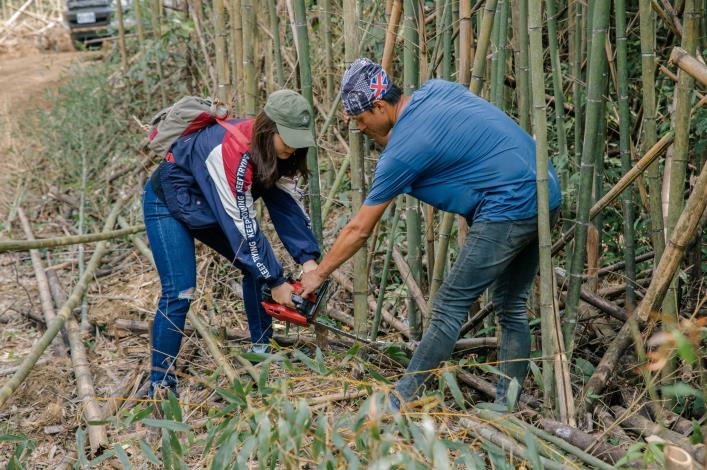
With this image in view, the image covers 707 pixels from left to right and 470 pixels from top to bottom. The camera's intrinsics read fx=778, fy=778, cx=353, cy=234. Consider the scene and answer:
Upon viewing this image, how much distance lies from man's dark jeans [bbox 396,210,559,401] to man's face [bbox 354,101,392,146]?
0.50 m

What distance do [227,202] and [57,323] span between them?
1.41 metres

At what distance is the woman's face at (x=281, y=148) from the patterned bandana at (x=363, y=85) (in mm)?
328

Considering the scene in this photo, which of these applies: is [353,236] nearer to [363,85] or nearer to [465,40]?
[363,85]

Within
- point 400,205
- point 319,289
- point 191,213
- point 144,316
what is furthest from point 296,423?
point 144,316

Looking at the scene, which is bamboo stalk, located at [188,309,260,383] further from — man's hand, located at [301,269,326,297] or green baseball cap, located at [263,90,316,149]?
green baseball cap, located at [263,90,316,149]

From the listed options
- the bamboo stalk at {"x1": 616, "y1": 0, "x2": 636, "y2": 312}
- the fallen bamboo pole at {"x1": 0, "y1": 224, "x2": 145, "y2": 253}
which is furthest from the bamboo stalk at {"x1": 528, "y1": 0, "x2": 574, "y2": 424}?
the fallen bamboo pole at {"x1": 0, "y1": 224, "x2": 145, "y2": 253}

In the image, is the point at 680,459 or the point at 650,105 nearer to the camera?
the point at 680,459

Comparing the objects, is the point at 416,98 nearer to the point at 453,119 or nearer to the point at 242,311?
the point at 453,119

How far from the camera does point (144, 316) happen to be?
4.66 m

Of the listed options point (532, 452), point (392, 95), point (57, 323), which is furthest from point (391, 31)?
point (57, 323)

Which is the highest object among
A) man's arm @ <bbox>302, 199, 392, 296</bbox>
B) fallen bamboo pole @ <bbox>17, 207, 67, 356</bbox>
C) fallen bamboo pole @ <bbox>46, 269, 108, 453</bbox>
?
man's arm @ <bbox>302, 199, 392, 296</bbox>

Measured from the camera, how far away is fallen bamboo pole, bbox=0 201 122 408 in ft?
11.2

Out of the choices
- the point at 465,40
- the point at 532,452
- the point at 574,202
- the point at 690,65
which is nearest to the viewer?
the point at 532,452

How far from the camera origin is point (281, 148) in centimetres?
311
